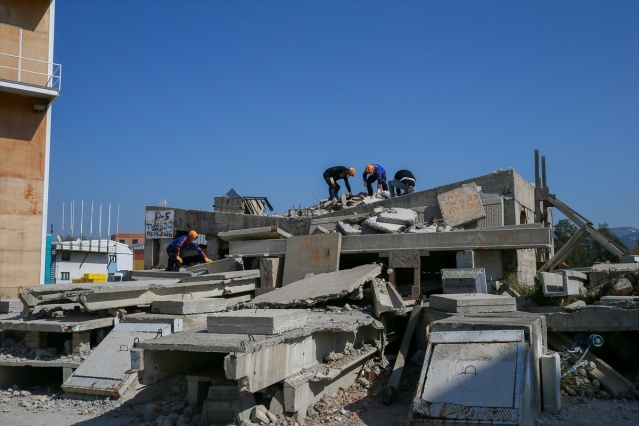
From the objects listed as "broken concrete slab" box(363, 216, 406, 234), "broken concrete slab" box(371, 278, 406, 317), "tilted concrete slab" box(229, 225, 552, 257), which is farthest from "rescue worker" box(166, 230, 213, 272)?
"broken concrete slab" box(371, 278, 406, 317)

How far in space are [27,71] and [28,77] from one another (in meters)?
0.21

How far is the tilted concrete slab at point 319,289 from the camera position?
8594 millimetres

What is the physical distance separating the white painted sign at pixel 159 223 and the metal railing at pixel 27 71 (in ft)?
14.3

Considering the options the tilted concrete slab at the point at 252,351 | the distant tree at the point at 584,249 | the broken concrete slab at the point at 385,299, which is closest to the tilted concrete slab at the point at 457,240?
the broken concrete slab at the point at 385,299

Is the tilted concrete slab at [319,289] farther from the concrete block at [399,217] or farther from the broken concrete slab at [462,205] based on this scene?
the broken concrete slab at [462,205]

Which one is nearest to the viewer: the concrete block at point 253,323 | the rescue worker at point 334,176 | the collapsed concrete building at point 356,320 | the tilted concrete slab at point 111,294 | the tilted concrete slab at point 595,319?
the collapsed concrete building at point 356,320

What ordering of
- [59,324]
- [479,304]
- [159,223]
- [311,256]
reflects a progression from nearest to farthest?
[479,304] < [59,324] < [311,256] < [159,223]

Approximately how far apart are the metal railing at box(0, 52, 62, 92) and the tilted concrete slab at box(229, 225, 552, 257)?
943cm

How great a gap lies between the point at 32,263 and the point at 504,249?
41.5 feet

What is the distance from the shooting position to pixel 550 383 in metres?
6.25

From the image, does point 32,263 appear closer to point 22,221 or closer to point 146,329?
point 22,221

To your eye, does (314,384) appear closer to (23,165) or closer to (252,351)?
(252,351)

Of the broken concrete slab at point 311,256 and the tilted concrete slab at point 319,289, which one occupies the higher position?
the broken concrete slab at point 311,256

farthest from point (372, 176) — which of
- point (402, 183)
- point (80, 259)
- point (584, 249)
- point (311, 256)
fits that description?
point (584, 249)
